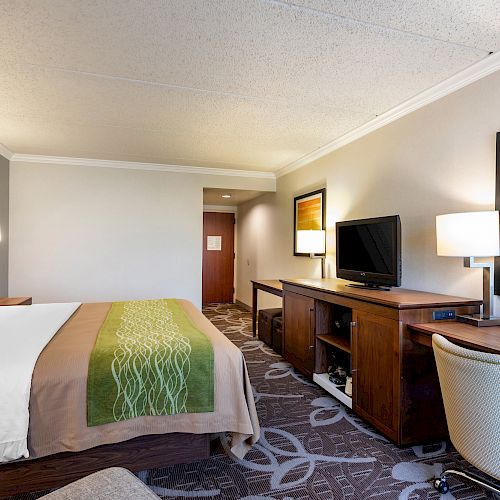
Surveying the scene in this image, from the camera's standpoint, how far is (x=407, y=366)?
2.12 meters

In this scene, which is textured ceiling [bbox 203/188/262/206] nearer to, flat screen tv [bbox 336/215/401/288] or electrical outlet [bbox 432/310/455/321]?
flat screen tv [bbox 336/215/401/288]

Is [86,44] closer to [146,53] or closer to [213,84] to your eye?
[146,53]

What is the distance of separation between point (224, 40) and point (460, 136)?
5.41ft

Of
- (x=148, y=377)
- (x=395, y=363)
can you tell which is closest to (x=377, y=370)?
(x=395, y=363)

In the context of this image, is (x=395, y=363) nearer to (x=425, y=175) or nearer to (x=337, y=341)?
(x=337, y=341)

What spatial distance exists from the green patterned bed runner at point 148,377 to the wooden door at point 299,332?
4.61 ft

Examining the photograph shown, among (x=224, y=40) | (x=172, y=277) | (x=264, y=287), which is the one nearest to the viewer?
(x=224, y=40)

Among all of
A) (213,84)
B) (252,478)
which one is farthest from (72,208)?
(252,478)

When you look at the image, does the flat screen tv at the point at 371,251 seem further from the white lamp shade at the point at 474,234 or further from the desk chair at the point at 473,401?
the desk chair at the point at 473,401

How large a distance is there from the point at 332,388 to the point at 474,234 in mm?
1638

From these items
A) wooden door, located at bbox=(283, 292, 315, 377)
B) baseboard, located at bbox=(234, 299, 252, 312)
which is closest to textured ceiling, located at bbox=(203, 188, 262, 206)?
baseboard, located at bbox=(234, 299, 252, 312)

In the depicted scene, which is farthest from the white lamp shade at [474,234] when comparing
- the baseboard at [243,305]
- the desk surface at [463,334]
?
the baseboard at [243,305]

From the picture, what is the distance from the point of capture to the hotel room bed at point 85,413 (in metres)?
1.64

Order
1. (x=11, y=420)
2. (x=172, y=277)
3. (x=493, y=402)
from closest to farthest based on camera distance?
(x=493, y=402), (x=11, y=420), (x=172, y=277)
